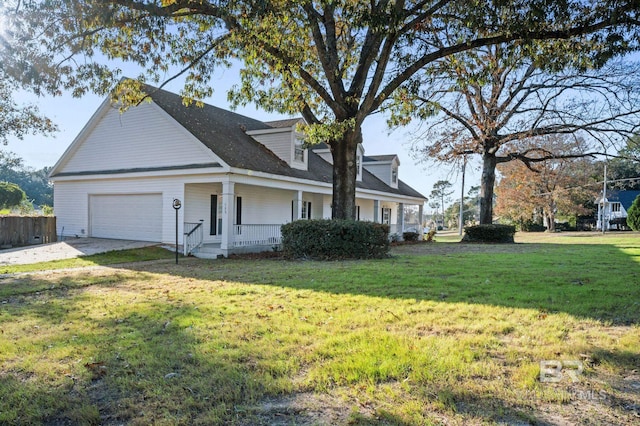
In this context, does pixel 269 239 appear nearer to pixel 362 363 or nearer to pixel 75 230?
pixel 75 230

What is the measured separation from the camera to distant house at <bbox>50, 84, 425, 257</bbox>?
15867 millimetres

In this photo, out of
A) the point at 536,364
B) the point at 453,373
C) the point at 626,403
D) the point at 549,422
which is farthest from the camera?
the point at 536,364

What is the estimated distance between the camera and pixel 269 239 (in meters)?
17.9

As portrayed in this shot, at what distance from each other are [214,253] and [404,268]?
7533 millimetres

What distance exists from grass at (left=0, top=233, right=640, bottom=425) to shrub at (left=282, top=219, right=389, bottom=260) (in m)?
5.66

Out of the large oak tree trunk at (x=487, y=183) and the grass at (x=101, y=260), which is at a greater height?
the large oak tree trunk at (x=487, y=183)

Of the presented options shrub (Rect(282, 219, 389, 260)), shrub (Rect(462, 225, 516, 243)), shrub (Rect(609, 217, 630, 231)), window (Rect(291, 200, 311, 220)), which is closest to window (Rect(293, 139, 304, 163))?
window (Rect(291, 200, 311, 220))

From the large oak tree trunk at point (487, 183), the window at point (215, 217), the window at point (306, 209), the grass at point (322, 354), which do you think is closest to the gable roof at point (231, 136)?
the window at point (306, 209)

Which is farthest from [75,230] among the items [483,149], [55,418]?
[483,149]

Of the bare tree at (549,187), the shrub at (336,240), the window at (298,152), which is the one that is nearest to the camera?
the shrub at (336,240)

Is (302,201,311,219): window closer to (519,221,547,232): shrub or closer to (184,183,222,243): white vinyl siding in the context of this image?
(184,183,222,243): white vinyl siding

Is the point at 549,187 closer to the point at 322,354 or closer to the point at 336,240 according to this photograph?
the point at 336,240

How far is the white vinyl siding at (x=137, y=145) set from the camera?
16297 millimetres

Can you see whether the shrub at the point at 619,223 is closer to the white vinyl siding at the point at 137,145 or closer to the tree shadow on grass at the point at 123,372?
the white vinyl siding at the point at 137,145
